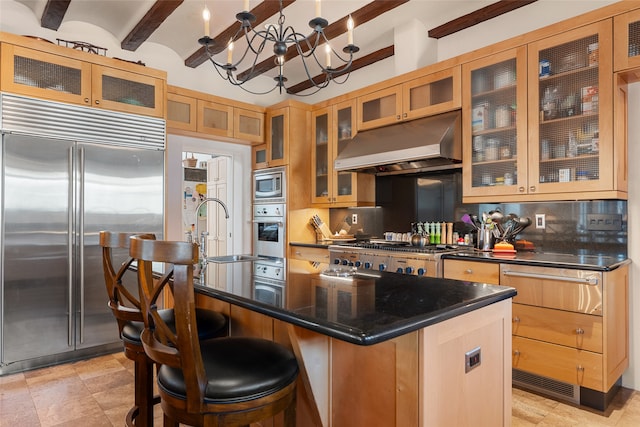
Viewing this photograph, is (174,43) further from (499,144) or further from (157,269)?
(499,144)

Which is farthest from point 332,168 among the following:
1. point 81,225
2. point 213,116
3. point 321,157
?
point 81,225

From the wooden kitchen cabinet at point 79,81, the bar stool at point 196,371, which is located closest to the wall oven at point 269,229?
the wooden kitchen cabinet at point 79,81

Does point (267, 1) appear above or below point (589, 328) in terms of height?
above

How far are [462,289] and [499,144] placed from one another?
1.99 m

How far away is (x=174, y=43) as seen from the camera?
406 centimetres

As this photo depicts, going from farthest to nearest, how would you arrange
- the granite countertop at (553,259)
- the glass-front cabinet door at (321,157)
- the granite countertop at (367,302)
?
the glass-front cabinet door at (321,157) → the granite countertop at (553,259) → the granite countertop at (367,302)

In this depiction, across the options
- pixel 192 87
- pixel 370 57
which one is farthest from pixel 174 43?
pixel 370 57

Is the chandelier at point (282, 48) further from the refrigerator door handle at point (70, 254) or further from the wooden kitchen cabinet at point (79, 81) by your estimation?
the refrigerator door handle at point (70, 254)

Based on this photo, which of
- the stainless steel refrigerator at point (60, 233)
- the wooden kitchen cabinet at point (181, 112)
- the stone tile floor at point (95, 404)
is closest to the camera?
the stone tile floor at point (95, 404)

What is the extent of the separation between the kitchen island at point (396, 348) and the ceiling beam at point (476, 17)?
9.01 feet

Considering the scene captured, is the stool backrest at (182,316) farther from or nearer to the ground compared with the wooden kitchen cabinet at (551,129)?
nearer to the ground

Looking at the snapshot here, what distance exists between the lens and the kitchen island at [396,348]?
105 centimetres

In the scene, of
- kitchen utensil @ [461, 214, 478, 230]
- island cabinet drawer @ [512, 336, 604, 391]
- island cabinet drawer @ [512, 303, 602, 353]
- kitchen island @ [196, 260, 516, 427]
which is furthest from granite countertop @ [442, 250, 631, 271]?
kitchen island @ [196, 260, 516, 427]

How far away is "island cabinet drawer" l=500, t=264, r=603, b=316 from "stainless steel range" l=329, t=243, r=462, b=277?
1.73 ft
